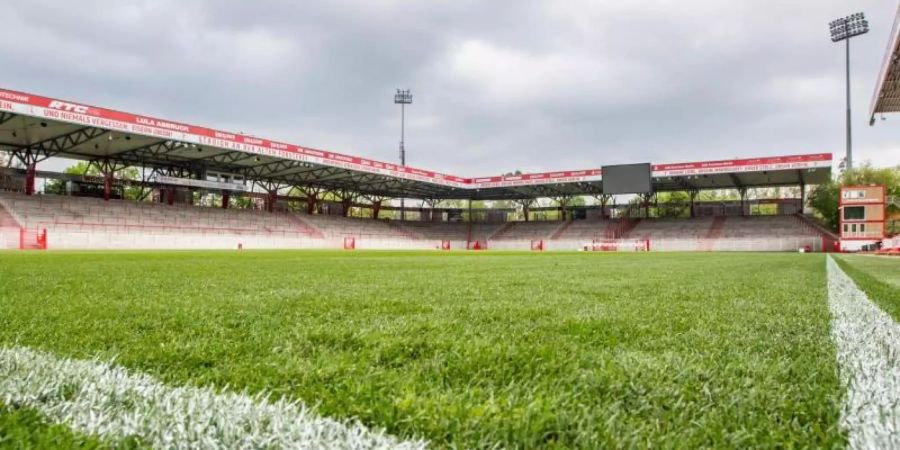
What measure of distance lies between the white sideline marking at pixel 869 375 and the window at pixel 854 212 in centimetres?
3310

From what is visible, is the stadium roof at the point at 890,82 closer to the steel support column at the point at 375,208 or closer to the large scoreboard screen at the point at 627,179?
the large scoreboard screen at the point at 627,179

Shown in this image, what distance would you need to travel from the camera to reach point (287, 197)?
Result: 4462cm

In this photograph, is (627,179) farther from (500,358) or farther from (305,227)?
(500,358)

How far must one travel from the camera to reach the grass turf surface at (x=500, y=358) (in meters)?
1.13

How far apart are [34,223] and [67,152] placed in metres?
7.28

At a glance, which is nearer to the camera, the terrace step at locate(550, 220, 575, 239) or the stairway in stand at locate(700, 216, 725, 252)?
the stairway in stand at locate(700, 216, 725, 252)

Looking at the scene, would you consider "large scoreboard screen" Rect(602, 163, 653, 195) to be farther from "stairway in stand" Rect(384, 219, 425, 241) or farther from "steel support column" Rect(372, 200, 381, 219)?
"steel support column" Rect(372, 200, 381, 219)

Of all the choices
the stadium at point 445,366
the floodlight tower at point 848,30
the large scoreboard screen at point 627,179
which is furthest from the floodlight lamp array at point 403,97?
the stadium at point 445,366

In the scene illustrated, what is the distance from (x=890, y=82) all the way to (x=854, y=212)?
80.6 ft

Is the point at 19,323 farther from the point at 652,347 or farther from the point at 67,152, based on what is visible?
the point at 67,152

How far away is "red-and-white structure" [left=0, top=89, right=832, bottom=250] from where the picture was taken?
25938 mm

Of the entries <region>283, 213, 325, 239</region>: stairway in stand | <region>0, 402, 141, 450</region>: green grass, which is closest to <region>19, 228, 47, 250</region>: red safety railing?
<region>283, 213, 325, 239</region>: stairway in stand

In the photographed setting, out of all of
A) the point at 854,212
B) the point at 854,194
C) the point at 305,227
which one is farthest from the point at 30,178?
the point at 854,212

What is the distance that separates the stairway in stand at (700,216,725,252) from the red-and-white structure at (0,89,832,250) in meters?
0.13
